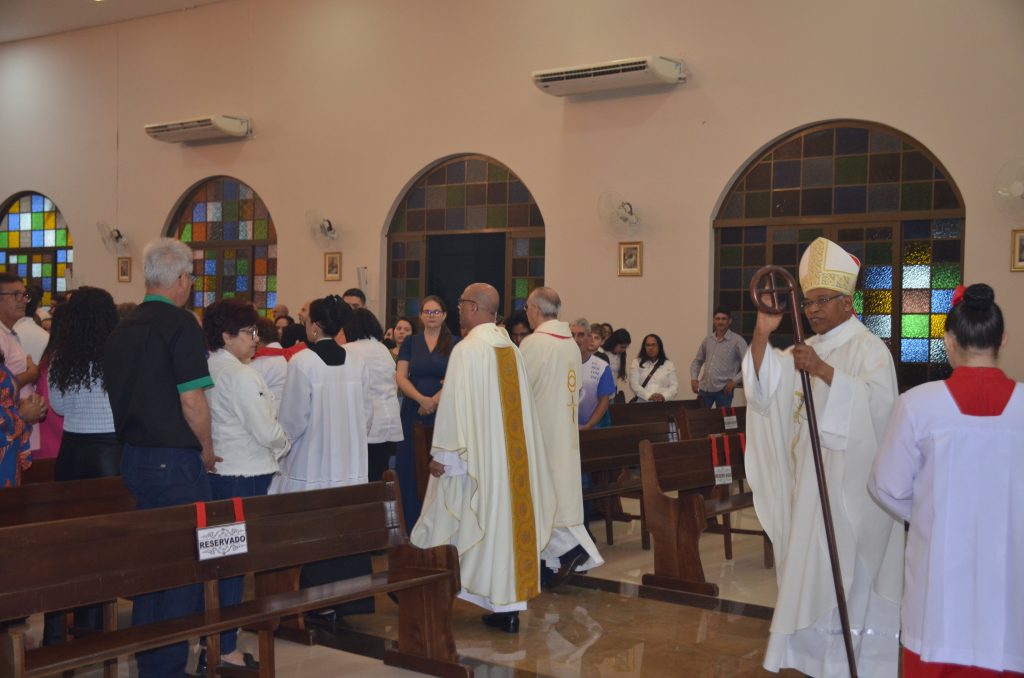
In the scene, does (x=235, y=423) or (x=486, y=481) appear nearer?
(x=235, y=423)

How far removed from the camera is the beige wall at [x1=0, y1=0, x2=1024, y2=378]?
410 inches

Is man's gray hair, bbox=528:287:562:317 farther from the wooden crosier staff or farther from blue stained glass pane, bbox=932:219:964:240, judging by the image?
blue stained glass pane, bbox=932:219:964:240

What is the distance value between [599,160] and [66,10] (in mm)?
8938

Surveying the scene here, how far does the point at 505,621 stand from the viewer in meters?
5.57

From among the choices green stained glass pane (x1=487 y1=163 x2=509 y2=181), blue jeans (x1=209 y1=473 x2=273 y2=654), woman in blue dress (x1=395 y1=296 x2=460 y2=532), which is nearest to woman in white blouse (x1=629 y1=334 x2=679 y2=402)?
green stained glass pane (x1=487 y1=163 x2=509 y2=181)

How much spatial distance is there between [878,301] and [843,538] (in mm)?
6991

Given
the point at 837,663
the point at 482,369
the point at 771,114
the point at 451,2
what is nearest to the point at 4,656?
the point at 482,369

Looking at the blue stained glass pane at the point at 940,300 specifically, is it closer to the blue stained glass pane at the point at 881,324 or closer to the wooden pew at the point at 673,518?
the blue stained glass pane at the point at 881,324

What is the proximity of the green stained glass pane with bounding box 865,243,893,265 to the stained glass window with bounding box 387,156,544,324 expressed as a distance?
3.83 m

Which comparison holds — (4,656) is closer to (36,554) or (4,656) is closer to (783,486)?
(36,554)

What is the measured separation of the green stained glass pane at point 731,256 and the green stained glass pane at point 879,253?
4.38 ft

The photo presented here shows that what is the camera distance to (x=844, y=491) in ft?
14.8

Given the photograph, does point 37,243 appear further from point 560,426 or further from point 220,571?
point 220,571

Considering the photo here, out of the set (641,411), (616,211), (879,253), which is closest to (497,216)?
(616,211)
